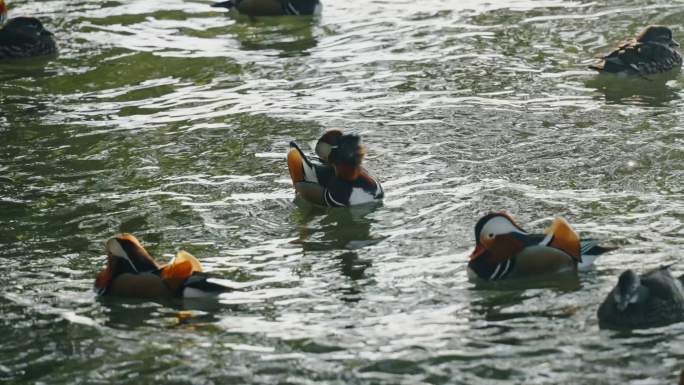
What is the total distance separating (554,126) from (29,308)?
6659 mm

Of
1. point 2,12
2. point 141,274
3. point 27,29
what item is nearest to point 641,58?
point 141,274

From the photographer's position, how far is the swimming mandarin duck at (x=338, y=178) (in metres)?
13.1

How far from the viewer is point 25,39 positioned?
19.6m

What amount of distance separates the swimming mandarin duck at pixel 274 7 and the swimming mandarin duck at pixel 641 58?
17.0 ft

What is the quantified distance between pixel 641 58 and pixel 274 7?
6.44m

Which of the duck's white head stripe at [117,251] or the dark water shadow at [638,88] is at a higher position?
the duck's white head stripe at [117,251]

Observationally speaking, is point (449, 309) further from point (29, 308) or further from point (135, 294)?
point (29, 308)

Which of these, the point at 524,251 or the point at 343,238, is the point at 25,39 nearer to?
the point at 343,238

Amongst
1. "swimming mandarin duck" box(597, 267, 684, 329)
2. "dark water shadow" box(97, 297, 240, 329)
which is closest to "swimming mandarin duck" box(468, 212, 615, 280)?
"swimming mandarin duck" box(597, 267, 684, 329)

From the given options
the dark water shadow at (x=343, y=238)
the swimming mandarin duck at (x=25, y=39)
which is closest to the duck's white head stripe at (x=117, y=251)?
the dark water shadow at (x=343, y=238)

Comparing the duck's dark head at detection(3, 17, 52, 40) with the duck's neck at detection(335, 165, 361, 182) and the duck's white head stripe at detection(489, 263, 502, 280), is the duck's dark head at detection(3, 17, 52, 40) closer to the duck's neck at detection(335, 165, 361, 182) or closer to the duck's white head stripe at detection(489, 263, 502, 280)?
the duck's neck at detection(335, 165, 361, 182)

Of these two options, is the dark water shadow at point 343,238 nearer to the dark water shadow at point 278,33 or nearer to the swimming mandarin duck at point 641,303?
the swimming mandarin duck at point 641,303

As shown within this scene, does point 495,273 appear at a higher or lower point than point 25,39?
lower

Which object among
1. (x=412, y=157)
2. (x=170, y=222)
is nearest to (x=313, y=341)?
(x=170, y=222)
